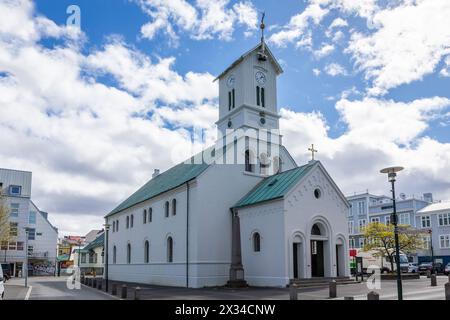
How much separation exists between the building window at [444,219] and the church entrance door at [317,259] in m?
41.9

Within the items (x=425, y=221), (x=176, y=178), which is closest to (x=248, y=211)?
(x=176, y=178)

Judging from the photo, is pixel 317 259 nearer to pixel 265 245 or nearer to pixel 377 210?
pixel 265 245

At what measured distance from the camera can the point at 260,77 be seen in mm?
39938

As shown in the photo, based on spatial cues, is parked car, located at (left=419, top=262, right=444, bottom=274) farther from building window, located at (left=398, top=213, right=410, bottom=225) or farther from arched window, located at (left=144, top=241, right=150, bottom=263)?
arched window, located at (left=144, top=241, right=150, bottom=263)

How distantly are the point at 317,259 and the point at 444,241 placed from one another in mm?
42559

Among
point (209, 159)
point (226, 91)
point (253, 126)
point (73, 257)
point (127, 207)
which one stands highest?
point (226, 91)

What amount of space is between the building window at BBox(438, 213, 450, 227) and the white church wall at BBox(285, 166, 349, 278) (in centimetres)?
3971

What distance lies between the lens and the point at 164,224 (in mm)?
39000

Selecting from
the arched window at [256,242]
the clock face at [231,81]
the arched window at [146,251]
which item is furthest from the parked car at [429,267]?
the arched window at [146,251]

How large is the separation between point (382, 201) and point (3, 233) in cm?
6362

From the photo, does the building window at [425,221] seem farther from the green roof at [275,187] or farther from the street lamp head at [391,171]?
the street lamp head at [391,171]

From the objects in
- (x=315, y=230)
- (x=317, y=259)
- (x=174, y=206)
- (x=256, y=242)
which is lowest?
(x=317, y=259)
